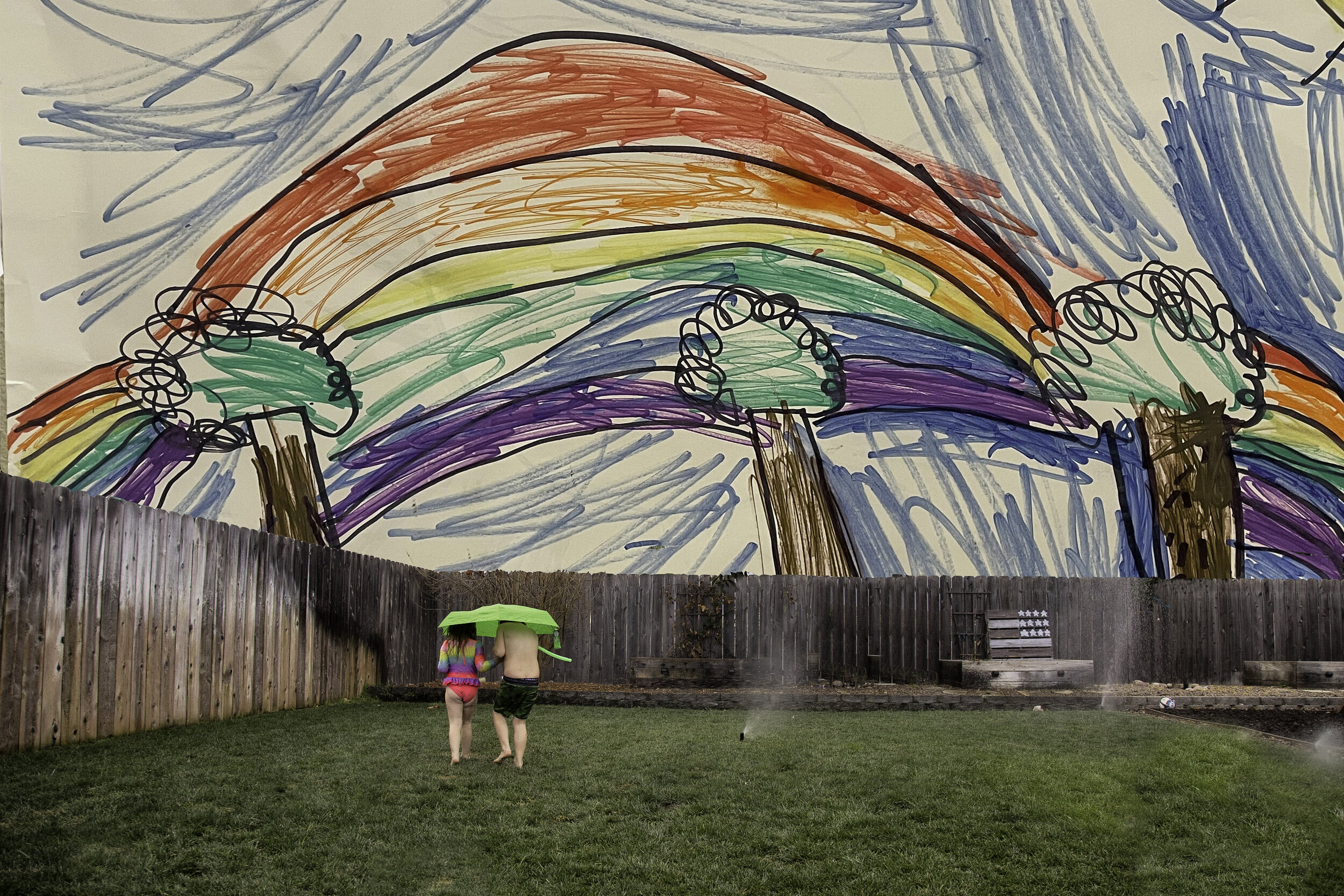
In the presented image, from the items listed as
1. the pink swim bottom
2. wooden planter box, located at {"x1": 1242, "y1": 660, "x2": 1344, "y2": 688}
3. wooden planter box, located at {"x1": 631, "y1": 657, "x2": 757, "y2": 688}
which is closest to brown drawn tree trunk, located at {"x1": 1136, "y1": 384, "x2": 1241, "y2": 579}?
wooden planter box, located at {"x1": 1242, "y1": 660, "x2": 1344, "y2": 688}

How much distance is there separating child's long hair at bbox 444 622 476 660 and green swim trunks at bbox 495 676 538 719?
40 cm

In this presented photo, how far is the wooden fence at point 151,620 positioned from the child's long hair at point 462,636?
98.3 inches

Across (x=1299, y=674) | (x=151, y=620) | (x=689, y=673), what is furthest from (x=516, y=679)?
(x=1299, y=674)

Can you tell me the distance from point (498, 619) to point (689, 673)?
8.82m

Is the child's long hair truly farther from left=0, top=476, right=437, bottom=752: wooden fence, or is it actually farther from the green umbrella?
left=0, top=476, right=437, bottom=752: wooden fence

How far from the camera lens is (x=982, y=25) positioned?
52.2 feet

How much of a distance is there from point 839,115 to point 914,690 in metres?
8.27

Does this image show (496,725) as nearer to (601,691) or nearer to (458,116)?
(601,691)

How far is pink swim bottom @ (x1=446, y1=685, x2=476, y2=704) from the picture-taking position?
7992mm

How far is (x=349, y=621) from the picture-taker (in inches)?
544

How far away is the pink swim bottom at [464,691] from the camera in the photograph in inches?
315

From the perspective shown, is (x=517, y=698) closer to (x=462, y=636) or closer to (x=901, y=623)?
(x=462, y=636)

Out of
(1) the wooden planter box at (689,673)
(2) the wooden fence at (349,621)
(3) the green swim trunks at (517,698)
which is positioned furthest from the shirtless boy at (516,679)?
(1) the wooden planter box at (689,673)

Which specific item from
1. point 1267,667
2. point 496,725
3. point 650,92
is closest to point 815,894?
point 496,725
